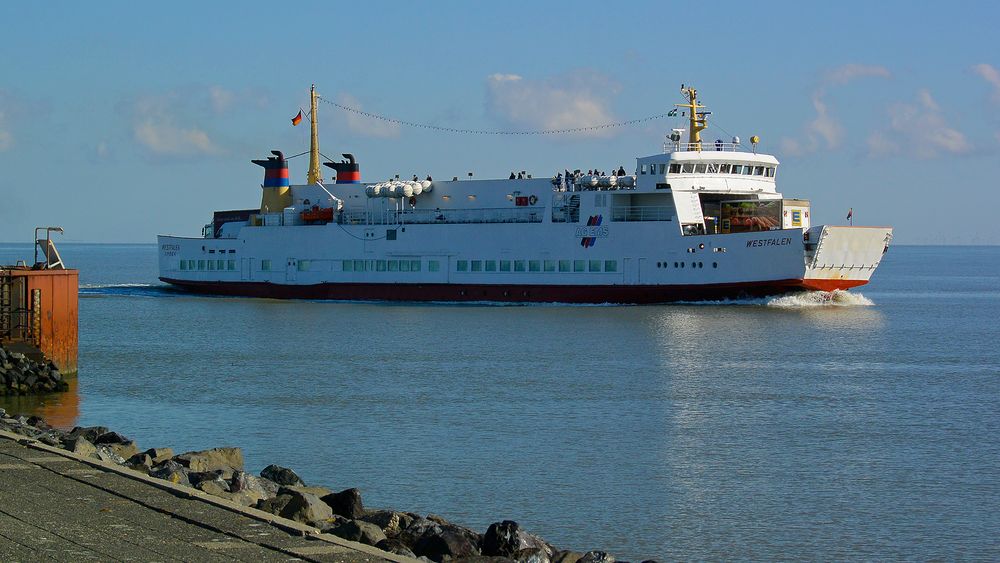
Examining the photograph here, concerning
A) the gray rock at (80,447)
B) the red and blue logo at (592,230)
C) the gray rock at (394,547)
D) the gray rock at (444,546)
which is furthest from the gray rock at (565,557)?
the red and blue logo at (592,230)

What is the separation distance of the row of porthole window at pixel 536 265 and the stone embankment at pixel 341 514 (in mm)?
30705

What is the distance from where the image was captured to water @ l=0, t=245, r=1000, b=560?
13.8m

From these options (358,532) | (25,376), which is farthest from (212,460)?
(25,376)

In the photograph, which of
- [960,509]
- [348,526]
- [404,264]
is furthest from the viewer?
[404,264]

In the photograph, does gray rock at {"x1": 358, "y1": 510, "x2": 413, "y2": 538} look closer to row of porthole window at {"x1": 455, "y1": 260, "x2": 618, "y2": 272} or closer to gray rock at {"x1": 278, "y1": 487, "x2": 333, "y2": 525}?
gray rock at {"x1": 278, "y1": 487, "x2": 333, "y2": 525}

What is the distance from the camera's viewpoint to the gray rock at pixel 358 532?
10.1 m

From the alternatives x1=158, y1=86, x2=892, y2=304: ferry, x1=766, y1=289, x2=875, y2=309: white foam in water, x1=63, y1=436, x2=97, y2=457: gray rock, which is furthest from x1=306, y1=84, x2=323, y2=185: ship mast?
x1=63, y1=436, x2=97, y2=457: gray rock

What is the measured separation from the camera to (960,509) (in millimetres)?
14180

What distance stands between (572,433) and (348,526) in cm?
939

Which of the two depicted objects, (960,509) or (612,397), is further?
(612,397)

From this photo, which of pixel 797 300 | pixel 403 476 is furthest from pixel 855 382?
pixel 797 300

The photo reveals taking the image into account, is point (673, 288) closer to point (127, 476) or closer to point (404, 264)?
point (404, 264)

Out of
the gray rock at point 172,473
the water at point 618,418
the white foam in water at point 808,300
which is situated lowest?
the water at point 618,418

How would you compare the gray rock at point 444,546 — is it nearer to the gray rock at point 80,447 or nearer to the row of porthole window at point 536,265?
the gray rock at point 80,447
